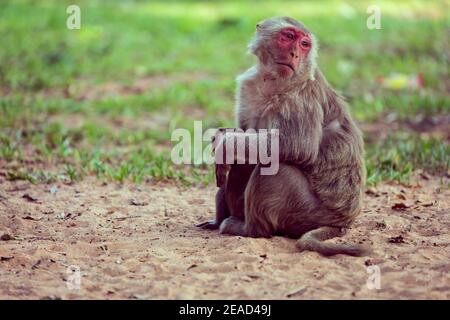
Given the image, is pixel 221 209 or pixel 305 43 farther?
pixel 221 209

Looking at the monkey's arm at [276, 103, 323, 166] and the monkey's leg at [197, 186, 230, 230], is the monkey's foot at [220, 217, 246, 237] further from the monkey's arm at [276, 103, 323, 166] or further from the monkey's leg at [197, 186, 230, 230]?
the monkey's arm at [276, 103, 323, 166]

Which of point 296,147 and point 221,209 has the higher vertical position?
point 296,147

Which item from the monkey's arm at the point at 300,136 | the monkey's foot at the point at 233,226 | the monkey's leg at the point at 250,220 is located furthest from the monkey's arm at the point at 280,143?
the monkey's foot at the point at 233,226

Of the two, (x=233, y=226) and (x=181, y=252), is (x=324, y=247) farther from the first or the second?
(x=181, y=252)

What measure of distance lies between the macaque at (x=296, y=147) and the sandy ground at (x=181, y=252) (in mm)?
185

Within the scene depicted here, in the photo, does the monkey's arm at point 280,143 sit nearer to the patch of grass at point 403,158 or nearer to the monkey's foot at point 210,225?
the monkey's foot at point 210,225

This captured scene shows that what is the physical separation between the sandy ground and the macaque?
0.19 metres

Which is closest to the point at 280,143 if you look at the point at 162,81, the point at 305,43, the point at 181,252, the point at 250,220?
the point at 250,220

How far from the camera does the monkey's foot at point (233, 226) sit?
5.46 metres

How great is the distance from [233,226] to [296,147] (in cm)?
78

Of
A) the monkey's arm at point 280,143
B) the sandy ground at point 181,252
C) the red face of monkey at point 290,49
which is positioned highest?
the red face of monkey at point 290,49

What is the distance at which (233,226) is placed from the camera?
5504 mm

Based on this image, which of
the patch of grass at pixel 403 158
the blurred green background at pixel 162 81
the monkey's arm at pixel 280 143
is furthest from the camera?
the blurred green background at pixel 162 81

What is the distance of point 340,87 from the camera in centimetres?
1107
